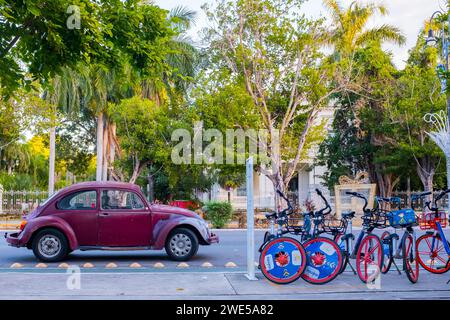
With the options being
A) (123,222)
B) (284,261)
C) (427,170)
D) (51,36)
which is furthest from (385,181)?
(51,36)

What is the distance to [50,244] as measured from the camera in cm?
1124

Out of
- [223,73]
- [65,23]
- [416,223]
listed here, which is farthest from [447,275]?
[223,73]

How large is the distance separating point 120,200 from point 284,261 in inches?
184

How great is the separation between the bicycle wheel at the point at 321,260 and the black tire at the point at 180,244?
3.71 metres

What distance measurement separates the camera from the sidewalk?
7457mm

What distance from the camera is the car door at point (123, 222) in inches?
448

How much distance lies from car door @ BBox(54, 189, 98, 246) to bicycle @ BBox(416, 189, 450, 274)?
642cm

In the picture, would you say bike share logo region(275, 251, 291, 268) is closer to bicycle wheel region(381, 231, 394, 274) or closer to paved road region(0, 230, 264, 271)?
bicycle wheel region(381, 231, 394, 274)

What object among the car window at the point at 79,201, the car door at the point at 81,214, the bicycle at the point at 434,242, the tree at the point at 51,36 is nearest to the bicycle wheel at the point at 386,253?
the bicycle at the point at 434,242

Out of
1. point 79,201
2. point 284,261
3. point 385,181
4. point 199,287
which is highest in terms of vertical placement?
point 385,181

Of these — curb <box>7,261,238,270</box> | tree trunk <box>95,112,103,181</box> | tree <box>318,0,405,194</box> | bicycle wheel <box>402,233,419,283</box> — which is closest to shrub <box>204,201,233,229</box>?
tree <box>318,0,405,194</box>

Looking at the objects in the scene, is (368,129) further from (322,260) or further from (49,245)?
(322,260)

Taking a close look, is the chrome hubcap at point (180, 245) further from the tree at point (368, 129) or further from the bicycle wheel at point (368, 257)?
the tree at point (368, 129)
